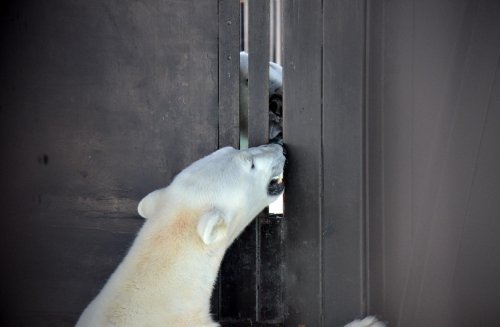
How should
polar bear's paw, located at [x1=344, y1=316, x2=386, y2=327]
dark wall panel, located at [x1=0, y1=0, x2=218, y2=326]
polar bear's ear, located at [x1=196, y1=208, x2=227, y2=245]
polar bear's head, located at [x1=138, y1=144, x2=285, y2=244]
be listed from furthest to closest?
dark wall panel, located at [x1=0, y1=0, x2=218, y2=326]
polar bear's paw, located at [x1=344, y1=316, x2=386, y2=327]
polar bear's head, located at [x1=138, y1=144, x2=285, y2=244]
polar bear's ear, located at [x1=196, y1=208, x2=227, y2=245]

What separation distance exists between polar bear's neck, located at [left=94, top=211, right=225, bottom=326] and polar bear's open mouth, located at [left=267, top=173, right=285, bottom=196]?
1.71 feet

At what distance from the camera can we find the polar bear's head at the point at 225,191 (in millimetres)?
2661

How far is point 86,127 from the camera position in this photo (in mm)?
3283

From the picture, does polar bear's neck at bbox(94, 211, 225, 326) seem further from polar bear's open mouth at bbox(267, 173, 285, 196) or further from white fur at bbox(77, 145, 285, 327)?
polar bear's open mouth at bbox(267, 173, 285, 196)

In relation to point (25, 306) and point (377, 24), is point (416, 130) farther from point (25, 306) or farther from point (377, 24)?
point (25, 306)

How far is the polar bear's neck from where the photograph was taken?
2.61 metres

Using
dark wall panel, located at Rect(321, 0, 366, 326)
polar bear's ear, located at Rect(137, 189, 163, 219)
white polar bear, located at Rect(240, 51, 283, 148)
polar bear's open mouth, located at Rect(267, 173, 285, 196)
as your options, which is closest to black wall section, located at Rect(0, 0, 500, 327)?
dark wall panel, located at Rect(321, 0, 366, 326)

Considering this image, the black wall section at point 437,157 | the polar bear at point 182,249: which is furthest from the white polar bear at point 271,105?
the black wall section at point 437,157

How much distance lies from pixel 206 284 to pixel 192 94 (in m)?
1.15

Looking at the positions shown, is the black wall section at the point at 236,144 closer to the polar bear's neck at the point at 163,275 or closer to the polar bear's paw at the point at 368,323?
the polar bear's paw at the point at 368,323

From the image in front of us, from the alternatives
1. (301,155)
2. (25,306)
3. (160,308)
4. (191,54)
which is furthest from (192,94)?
(25,306)

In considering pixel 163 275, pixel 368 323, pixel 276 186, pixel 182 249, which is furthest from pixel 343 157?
pixel 163 275

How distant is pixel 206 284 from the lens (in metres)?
2.76

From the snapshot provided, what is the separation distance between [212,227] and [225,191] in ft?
0.91
